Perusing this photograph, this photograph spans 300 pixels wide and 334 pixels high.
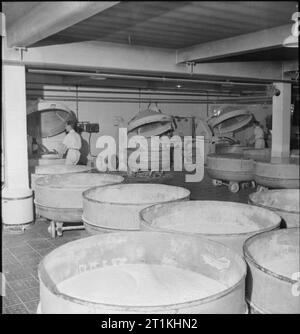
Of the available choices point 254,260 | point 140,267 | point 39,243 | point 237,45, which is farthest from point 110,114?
point 254,260

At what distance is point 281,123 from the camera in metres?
10.1

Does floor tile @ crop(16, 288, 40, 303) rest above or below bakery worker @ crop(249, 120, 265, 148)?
below

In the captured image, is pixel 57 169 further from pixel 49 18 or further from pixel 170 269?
pixel 170 269

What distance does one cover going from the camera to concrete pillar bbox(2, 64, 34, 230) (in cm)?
671

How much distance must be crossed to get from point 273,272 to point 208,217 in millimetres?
2158

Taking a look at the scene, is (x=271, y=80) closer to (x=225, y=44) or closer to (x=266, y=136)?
(x=225, y=44)

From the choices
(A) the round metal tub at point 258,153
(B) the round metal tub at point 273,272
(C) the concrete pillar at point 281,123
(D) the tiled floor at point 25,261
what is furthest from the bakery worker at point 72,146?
(B) the round metal tub at point 273,272

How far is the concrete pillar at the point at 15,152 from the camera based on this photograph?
22.0 ft

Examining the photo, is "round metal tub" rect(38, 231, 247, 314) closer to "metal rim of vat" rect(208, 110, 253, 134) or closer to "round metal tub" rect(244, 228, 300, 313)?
"round metal tub" rect(244, 228, 300, 313)

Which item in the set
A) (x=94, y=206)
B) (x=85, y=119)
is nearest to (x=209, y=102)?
(x=85, y=119)

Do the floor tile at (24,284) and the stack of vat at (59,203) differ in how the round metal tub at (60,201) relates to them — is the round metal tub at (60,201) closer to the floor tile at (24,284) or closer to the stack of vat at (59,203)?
the stack of vat at (59,203)

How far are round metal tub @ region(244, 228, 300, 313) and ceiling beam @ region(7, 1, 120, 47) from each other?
199 centimetres

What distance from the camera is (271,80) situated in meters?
9.45

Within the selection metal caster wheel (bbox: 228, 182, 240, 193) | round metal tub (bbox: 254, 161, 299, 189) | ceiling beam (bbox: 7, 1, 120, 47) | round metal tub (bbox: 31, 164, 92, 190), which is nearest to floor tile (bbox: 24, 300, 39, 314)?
ceiling beam (bbox: 7, 1, 120, 47)
